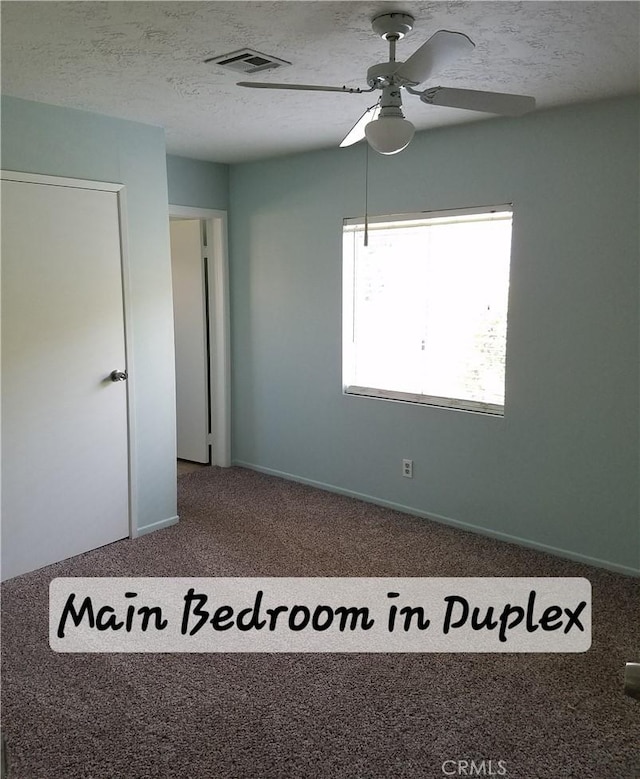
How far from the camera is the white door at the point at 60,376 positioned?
336cm

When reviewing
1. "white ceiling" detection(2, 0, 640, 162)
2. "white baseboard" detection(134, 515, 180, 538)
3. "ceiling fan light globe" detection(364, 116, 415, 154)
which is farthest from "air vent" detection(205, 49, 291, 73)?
"white baseboard" detection(134, 515, 180, 538)

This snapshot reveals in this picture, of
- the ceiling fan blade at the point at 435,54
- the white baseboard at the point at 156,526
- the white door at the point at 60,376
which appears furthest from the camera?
the white baseboard at the point at 156,526

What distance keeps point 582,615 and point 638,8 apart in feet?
8.02

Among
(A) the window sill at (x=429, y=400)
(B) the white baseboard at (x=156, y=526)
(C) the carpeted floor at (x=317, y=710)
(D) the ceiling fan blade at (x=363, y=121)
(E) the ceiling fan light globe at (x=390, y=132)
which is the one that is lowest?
(C) the carpeted floor at (x=317, y=710)

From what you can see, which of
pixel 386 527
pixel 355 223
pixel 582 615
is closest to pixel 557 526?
pixel 582 615

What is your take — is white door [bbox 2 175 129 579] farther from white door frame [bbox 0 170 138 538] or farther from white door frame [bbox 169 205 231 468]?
white door frame [bbox 169 205 231 468]

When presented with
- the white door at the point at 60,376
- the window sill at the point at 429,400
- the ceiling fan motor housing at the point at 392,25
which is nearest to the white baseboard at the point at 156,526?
the white door at the point at 60,376

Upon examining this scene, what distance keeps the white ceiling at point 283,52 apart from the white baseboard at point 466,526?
7.59ft

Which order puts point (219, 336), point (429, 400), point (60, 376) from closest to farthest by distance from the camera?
point (60, 376)
point (429, 400)
point (219, 336)

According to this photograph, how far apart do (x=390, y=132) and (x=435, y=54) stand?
0.34 meters

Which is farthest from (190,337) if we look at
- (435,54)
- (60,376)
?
(435,54)

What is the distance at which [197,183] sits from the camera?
16.2 ft
